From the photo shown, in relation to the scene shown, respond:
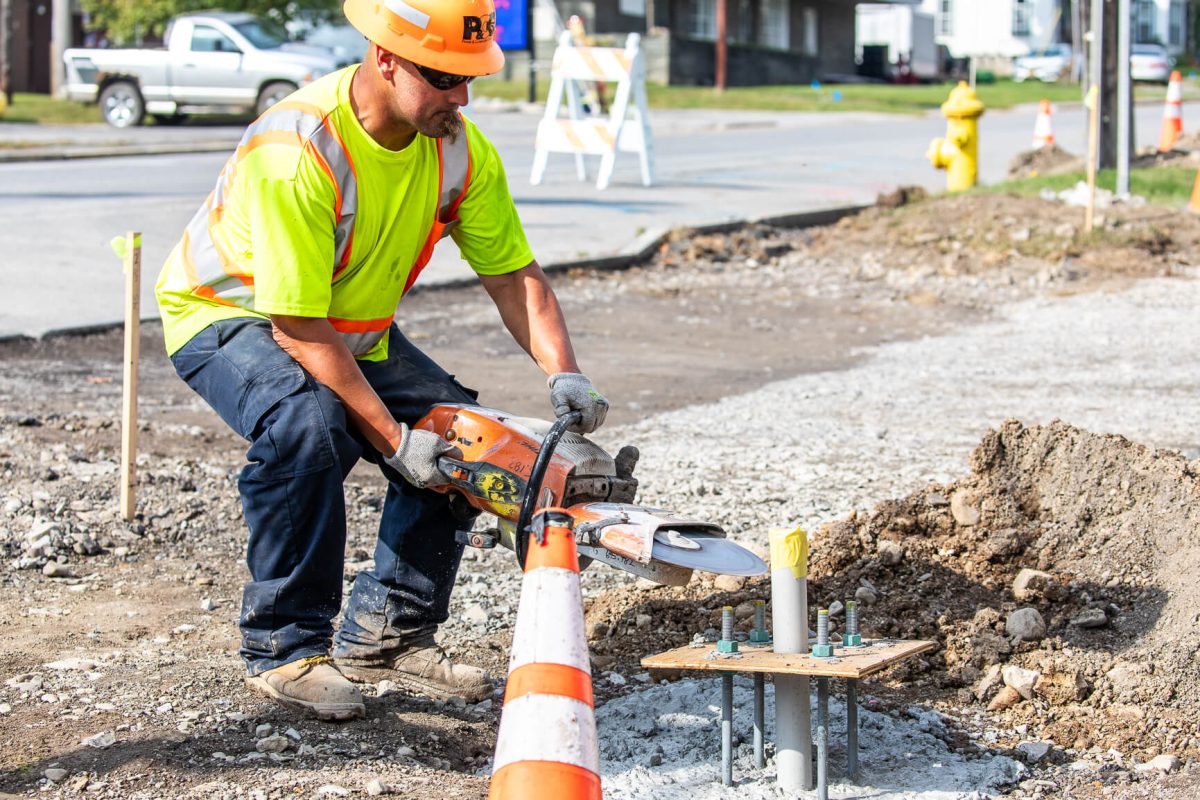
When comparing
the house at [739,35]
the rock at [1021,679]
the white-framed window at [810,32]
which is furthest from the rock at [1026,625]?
the white-framed window at [810,32]

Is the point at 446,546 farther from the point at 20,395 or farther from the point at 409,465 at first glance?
the point at 20,395

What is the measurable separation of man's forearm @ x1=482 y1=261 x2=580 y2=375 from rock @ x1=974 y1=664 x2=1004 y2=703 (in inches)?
53.9

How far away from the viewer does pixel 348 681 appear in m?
3.87

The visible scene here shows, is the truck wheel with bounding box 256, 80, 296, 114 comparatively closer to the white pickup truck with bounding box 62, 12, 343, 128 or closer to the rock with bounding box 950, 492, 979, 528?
the white pickup truck with bounding box 62, 12, 343, 128

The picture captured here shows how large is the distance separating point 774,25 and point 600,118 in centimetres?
3229

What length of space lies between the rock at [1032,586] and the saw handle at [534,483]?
1.64 m

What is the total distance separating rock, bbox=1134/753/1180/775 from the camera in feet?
11.7

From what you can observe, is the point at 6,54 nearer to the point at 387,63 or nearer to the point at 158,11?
the point at 158,11

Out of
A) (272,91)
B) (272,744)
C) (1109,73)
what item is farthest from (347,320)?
(272,91)

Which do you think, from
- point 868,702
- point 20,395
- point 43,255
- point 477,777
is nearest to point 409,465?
point 477,777

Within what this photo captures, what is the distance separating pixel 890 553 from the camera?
4625 mm

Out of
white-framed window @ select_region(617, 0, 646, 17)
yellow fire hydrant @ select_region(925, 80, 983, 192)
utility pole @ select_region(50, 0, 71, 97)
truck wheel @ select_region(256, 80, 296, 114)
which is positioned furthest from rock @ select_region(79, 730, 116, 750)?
→ white-framed window @ select_region(617, 0, 646, 17)

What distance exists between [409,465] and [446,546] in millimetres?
561

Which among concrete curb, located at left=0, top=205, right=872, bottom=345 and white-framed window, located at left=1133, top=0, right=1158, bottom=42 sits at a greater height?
white-framed window, located at left=1133, top=0, right=1158, bottom=42
